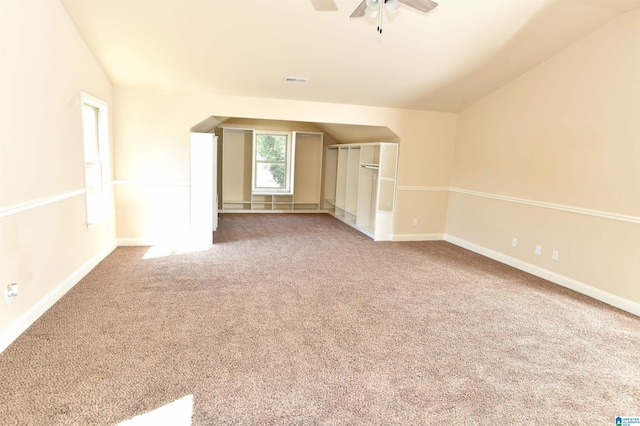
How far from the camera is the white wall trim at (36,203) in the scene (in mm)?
2536

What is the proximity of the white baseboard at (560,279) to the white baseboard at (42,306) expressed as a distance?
5363 millimetres

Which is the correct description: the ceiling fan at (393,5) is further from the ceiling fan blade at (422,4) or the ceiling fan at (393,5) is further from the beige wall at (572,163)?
the beige wall at (572,163)

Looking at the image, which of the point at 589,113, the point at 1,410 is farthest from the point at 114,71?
the point at 589,113

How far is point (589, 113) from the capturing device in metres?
4.10

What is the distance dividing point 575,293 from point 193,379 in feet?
13.6

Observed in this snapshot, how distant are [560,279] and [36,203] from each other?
18.0 ft

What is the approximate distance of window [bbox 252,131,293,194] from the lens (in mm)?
8383

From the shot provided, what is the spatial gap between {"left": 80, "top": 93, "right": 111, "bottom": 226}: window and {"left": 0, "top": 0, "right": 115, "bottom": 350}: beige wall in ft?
1.75

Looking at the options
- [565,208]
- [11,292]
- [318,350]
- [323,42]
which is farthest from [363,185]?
[11,292]

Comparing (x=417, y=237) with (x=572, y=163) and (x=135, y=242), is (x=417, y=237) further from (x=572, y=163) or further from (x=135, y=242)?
(x=135, y=242)

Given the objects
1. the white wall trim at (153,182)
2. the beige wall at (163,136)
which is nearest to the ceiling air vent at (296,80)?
the beige wall at (163,136)

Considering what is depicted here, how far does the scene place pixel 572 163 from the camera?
4293 mm

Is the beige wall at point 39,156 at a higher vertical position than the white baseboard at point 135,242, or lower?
higher

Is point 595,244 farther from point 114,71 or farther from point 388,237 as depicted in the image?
point 114,71
